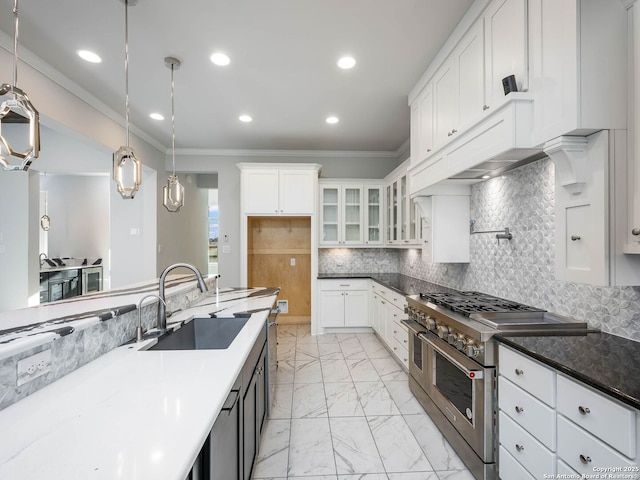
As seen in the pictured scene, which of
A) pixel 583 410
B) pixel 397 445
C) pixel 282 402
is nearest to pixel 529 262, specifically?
pixel 583 410

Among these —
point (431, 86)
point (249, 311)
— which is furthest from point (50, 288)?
point (431, 86)

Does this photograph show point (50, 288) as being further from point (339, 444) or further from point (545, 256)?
point (545, 256)

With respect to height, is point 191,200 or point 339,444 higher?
point 191,200

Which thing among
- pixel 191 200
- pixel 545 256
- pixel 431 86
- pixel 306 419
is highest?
pixel 431 86

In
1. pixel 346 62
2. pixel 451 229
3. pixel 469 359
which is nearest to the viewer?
pixel 469 359

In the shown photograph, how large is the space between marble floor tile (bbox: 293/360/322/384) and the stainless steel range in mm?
1127

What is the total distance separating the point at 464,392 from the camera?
6.23 ft

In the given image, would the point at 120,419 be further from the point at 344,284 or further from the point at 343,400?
the point at 344,284

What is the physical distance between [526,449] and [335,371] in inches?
83.5

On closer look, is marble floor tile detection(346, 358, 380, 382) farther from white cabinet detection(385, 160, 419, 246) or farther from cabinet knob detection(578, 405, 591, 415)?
cabinet knob detection(578, 405, 591, 415)

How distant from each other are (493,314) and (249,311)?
1.62m

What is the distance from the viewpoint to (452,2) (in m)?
2.02

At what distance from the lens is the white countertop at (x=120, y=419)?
2.31ft

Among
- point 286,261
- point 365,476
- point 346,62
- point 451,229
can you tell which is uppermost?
point 346,62
